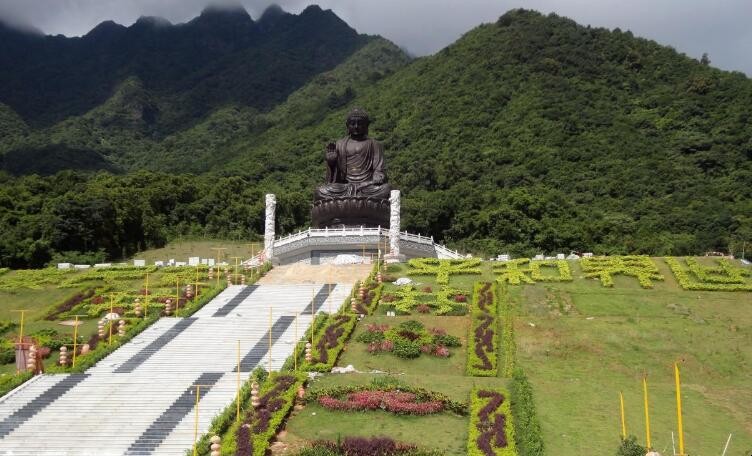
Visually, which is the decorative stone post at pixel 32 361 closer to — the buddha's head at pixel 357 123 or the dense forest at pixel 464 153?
the dense forest at pixel 464 153

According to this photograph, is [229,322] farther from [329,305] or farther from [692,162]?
[692,162]

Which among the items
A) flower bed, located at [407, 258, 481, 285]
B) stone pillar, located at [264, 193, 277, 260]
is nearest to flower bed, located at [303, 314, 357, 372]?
flower bed, located at [407, 258, 481, 285]

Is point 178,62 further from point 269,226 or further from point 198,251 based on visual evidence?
point 269,226

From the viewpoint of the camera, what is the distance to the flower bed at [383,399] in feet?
54.3

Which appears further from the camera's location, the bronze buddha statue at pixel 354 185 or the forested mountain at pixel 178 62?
the forested mountain at pixel 178 62

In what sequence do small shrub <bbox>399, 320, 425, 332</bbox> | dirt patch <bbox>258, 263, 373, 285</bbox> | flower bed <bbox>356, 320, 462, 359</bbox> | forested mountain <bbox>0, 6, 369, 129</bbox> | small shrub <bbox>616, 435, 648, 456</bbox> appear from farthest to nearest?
forested mountain <bbox>0, 6, 369, 129</bbox> < dirt patch <bbox>258, 263, 373, 285</bbox> < small shrub <bbox>399, 320, 425, 332</bbox> < flower bed <bbox>356, 320, 462, 359</bbox> < small shrub <bbox>616, 435, 648, 456</bbox>

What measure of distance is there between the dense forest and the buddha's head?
1168cm

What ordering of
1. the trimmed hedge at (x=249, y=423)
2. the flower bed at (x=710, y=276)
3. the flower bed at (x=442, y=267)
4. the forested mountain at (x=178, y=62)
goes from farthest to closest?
the forested mountain at (x=178, y=62) < the flower bed at (x=442, y=267) < the flower bed at (x=710, y=276) < the trimmed hedge at (x=249, y=423)

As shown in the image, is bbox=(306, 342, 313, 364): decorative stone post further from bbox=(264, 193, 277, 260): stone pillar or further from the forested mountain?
the forested mountain

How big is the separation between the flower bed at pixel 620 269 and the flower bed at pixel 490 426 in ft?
38.5

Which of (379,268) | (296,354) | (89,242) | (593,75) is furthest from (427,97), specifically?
(296,354)

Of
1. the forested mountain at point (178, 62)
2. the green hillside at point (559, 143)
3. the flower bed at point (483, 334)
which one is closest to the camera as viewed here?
the flower bed at point (483, 334)

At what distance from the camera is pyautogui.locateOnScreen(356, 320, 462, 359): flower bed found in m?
21.0

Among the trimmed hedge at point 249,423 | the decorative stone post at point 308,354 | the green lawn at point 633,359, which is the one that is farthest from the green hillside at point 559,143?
the trimmed hedge at point 249,423
